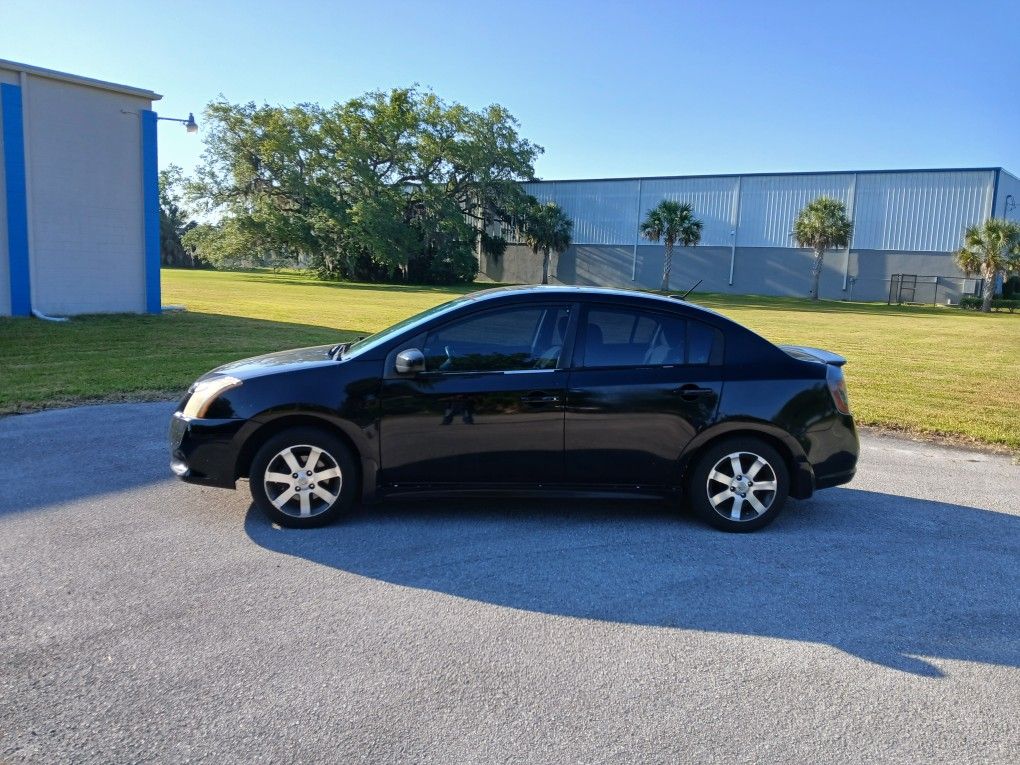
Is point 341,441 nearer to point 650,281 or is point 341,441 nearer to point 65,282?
point 65,282

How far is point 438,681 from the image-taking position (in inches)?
134

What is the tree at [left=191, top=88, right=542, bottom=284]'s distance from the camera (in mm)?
59781

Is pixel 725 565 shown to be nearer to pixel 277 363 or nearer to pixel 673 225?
pixel 277 363

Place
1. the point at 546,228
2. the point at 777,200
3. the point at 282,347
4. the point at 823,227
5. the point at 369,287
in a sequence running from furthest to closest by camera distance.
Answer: the point at 546,228, the point at 777,200, the point at 823,227, the point at 369,287, the point at 282,347

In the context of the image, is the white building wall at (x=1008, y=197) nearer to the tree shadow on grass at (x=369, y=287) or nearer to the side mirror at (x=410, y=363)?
the tree shadow on grass at (x=369, y=287)

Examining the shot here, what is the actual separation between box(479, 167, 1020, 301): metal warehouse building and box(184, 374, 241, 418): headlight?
59.8m

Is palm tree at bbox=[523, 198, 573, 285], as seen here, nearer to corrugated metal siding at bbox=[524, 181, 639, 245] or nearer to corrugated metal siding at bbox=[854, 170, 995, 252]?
corrugated metal siding at bbox=[524, 181, 639, 245]

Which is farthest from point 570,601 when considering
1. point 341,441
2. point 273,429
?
point 273,429

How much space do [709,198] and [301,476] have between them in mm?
65443

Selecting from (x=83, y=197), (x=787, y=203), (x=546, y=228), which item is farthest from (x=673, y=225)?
(x=83, y=197)

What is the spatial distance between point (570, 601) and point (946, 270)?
6141cm

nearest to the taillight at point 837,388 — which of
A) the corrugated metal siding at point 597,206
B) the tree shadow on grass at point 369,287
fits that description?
the tree shadow on grass at point 369,287

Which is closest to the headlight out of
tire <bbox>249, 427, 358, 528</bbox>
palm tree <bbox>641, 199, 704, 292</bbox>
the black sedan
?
the black sedan

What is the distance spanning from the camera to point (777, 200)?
2500 inches
